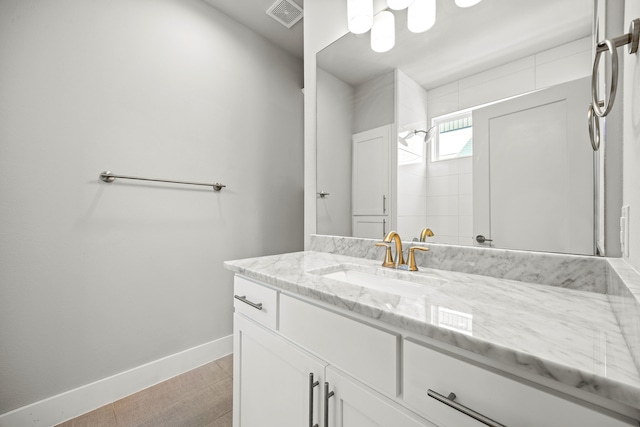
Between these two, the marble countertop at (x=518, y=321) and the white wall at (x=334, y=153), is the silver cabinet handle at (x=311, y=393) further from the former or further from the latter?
the white wall at (x=334, y=153)

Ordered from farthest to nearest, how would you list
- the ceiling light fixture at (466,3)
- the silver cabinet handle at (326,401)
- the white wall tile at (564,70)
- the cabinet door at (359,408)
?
the ceiling light fixture at (466,3) → the white wall tile at (564,70) → the silver cabinet handle at (326,401) → the cabinet door at (359,408)

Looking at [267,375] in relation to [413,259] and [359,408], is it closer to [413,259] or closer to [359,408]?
[359,408]

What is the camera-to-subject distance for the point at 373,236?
1299 millimetres

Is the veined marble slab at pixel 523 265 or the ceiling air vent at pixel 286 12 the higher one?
the ceiling air vent at pixel 286 12

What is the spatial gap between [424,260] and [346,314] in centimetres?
53

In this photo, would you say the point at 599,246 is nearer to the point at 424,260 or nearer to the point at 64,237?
the point at 424,260

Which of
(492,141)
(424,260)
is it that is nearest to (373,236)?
(424,260)

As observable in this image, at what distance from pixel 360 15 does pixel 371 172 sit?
31.0 inches

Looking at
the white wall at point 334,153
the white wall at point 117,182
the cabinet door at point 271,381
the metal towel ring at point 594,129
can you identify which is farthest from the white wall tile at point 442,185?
the white wall at point 117,182

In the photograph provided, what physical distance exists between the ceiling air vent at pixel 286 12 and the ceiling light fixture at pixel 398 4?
969mm

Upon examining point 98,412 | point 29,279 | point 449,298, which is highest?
point 449,298

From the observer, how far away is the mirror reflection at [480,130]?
79 cm

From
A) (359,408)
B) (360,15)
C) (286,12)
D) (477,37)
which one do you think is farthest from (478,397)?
(286,12)

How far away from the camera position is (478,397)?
0.43 m
